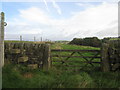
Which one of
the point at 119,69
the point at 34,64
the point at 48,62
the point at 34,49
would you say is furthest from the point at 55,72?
the point at 119,69

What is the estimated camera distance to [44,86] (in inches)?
171

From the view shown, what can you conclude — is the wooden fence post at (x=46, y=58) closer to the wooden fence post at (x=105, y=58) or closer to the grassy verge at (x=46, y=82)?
the grassy verge at (x=46, y=82)

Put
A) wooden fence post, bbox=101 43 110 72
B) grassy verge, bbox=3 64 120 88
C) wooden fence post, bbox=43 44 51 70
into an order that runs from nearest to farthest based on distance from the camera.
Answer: grassy verge, bbox=3 64 120 88 → wooden fence post, bbox=101 43 110 72 → wooden fence post, bbox=43 44 51 70

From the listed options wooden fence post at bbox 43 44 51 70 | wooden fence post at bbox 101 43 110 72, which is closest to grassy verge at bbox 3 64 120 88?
wooden fence post at bbox 101 43 110 72

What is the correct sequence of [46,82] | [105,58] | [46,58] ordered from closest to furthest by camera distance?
[46,82], [105,58], [46,58]

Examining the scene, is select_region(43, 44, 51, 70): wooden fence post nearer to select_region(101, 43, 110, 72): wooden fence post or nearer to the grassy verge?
the grassy verge

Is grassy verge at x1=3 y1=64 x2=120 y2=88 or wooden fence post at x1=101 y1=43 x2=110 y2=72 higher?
wooden fence post at x1=101 y1=43 x2=110 y2=72

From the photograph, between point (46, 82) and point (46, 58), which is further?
point (46, 58)

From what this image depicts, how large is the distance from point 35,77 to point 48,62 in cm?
159

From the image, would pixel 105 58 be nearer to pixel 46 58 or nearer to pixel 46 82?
pixel 46 58

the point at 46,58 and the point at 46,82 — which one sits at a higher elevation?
the point at 46,58

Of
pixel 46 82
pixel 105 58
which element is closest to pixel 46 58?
pixel 46 82

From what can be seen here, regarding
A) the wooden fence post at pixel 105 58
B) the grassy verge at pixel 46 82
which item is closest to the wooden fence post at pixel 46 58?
the grassy verge at pixel 46 82

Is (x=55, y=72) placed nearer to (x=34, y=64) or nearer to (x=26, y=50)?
(x=34, y=64)
